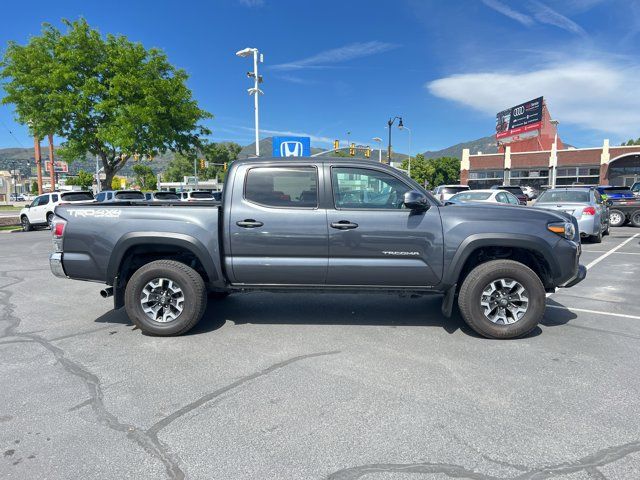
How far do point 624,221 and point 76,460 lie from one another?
808 inches

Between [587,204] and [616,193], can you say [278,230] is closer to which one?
[587,204]

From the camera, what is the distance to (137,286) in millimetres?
4496

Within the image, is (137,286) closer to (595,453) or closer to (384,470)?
(384,470)

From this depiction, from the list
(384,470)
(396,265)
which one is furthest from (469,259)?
(384,470)

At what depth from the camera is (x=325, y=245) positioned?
4.39 metres

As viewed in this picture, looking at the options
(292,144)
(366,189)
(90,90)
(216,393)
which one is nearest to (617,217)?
(292,144)

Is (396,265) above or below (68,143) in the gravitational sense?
below

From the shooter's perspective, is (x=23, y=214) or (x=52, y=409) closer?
(x=52, y=409)

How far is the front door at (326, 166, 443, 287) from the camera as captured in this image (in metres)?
4.34

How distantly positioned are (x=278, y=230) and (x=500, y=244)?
7.79ft

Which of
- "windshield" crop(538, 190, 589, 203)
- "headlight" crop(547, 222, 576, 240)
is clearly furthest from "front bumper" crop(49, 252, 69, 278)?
"windshield" crop(538, 190, 589, 203)

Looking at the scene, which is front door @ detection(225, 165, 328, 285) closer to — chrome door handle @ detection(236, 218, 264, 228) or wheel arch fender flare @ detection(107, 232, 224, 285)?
chrome door handle @ detection(236, 218, 264, 228)

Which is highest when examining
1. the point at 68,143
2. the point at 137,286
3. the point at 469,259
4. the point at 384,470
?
the point at 68,143

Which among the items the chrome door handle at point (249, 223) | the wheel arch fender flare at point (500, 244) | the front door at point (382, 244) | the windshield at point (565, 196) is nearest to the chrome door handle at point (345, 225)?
the front door at point (382, 244)
